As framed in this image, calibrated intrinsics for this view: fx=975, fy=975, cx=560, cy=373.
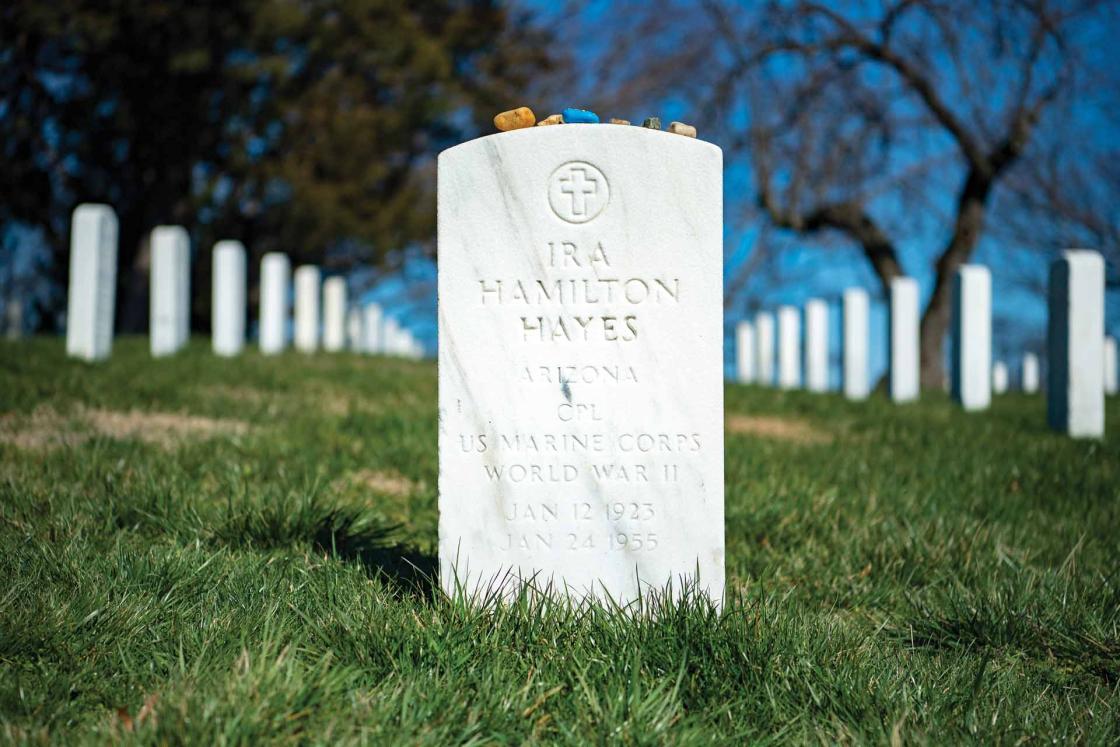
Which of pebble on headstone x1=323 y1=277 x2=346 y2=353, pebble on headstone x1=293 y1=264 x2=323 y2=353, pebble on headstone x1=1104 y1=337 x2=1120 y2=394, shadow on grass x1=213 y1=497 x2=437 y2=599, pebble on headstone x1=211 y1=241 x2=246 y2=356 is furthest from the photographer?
pebble on headstone x1=1104 y1=337 x2=1120 y2=394

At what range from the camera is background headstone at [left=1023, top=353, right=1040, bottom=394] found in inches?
886

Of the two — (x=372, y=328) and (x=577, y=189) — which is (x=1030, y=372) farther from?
(x=577, y=189)

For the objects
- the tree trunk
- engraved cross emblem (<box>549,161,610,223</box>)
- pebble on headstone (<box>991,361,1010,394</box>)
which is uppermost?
the tree trunk

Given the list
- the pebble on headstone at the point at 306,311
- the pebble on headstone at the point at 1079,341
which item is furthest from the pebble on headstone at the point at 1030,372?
the pebble on headstone at the point at 306,311

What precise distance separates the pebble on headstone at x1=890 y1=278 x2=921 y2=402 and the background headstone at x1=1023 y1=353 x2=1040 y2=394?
13119mm

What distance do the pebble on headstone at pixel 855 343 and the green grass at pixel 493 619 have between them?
6006 mm

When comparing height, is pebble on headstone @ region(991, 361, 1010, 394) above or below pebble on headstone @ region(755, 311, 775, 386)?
below

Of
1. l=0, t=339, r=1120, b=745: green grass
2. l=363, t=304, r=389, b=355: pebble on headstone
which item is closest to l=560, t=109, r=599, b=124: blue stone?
l=0, t=339, r=1120, b=745: green grass

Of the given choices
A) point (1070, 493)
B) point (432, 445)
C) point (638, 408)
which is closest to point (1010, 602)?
point (638, 408)

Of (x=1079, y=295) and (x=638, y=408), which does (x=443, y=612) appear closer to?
(x=638, y=408)

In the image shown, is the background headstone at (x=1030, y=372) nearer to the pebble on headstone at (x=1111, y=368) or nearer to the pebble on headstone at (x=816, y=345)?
the pebble on headstone at (x=1111, y=368)

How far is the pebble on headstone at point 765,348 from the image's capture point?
16.2 m

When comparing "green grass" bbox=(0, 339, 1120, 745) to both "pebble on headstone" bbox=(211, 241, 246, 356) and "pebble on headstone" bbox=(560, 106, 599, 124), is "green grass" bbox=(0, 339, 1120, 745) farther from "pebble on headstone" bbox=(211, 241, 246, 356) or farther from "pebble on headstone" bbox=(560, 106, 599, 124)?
"pebble on headstone" bbox=(211, 241, 246, 356)

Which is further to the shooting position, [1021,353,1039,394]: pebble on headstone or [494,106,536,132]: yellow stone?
[1021,353,1039,394]: pebble on headstone
